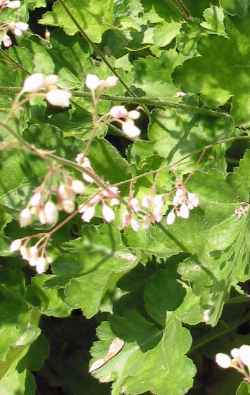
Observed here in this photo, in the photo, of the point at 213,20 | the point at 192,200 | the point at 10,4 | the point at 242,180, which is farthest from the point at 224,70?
the point at 10,4

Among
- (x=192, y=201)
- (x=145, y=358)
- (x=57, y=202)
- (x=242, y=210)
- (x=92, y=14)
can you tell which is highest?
(x=57, y=202)

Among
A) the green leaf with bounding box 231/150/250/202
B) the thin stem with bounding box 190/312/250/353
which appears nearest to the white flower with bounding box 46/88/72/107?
the green leaf with bounding box 231/150/250/202

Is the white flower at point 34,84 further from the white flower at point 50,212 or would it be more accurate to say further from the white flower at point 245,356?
the white flower at point 245,356

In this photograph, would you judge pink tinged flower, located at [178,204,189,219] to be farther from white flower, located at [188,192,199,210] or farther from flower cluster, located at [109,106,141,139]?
flower cluster, located at [109,106,141,139]

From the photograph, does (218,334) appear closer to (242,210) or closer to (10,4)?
(242,210)

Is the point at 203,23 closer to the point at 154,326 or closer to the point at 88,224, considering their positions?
the point at 88,224

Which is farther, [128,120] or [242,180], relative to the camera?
[242,180]
